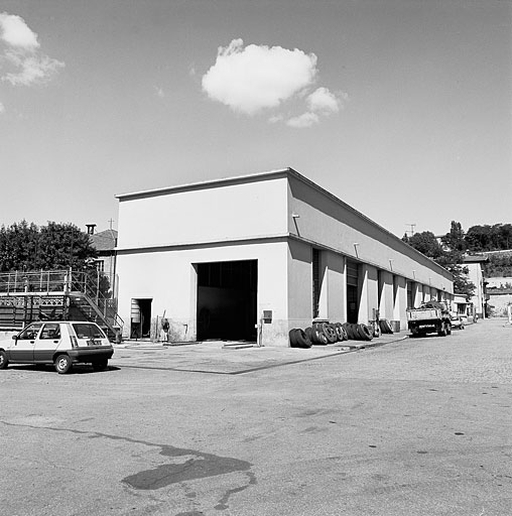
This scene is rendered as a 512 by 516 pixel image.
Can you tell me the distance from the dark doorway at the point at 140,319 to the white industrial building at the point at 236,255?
0.06 metres

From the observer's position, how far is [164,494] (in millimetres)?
4922

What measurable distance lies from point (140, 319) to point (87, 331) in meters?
17.3

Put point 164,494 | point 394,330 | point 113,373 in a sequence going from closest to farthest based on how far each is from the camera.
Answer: point 164,494
point 113,373
point 394,330

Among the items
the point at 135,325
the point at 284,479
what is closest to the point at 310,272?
the point at 135,325

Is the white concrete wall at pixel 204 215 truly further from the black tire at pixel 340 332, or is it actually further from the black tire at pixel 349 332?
the black tire at pixel 349 332

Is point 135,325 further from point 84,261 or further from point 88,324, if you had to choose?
point 88,324

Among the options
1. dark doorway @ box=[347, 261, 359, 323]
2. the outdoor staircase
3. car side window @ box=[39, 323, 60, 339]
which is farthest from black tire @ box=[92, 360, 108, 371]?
dark doorway @ box=[347, 261, 359, 323]

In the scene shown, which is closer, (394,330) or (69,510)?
(69,510)

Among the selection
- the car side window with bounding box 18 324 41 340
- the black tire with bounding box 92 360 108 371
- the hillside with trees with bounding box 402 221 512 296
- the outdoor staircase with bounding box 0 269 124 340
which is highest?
the hillside with trees with bounding box 402 221 512 296

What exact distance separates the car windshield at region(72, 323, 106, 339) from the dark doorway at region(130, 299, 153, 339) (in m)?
16.5

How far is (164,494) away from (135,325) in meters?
28.3

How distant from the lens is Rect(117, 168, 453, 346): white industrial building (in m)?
27.8

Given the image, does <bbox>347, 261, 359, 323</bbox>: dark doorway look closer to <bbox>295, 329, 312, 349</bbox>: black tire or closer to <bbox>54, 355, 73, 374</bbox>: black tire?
<bbox>295, 329, 312, 349</bbox>: black tire

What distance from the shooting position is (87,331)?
15.4 m
